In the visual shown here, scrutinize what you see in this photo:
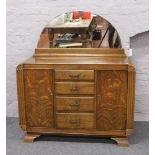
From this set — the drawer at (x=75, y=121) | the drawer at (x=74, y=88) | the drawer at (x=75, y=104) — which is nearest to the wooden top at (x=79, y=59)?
the drawer at (x=74, y=88)

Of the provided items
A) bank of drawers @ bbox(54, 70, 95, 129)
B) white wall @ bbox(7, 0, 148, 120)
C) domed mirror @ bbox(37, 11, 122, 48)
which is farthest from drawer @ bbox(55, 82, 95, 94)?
white wall @ bbox(7, 0, 148, 120)

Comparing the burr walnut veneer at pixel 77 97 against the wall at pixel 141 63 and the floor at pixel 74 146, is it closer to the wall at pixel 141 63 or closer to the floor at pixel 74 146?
the floor at pixel 74 146

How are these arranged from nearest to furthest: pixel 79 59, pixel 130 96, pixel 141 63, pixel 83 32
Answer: pixel 130 96 → pixel 79 59 → pixel 83 32 → pixel 141 63

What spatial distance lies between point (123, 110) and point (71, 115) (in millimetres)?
416

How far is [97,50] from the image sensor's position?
240 cm

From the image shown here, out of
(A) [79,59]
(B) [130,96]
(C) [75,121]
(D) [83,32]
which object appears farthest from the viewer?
(D) [83,32]

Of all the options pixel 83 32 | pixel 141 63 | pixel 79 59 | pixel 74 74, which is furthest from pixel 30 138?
pixel 141 63

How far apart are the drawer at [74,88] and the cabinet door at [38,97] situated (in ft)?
0.24

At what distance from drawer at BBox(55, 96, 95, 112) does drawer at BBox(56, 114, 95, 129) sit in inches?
2.0

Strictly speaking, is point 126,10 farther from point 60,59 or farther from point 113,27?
point 60,59

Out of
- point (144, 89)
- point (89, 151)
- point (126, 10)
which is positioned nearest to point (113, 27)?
point (126, 10)

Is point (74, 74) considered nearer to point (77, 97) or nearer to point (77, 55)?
point (77, 97)

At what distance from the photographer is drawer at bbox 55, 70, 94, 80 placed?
2.11 meters

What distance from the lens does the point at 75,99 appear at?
2.17 m
